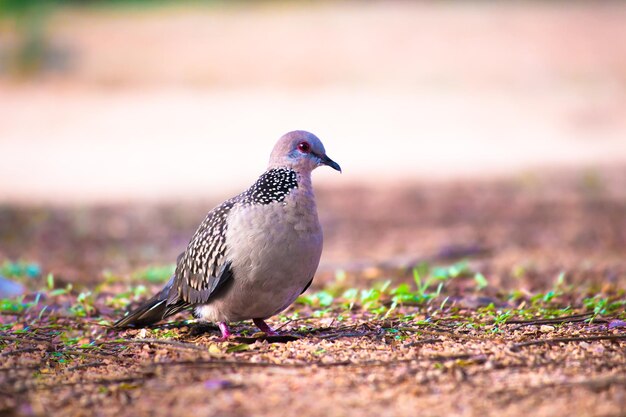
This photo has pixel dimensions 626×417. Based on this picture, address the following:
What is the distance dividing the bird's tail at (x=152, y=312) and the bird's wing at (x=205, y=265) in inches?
2.9

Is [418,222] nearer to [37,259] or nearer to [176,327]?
[37,259]

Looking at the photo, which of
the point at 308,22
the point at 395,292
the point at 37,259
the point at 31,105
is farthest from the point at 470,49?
the point at 395,292

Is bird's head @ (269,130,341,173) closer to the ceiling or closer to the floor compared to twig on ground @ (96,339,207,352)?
closer to the ceiling

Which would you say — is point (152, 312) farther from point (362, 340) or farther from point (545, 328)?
point (545, 328)

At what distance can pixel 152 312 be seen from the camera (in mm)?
5641

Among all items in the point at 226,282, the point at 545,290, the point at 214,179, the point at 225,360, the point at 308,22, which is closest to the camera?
the point at 225,360

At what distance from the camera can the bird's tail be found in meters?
5.56

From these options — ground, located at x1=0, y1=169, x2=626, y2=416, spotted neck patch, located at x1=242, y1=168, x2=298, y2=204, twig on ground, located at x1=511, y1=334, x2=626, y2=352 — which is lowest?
ground, located at x1=0, y1=169, x2=626, y2=416

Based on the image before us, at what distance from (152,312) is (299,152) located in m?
1.42

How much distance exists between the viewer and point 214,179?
17219 millimetres

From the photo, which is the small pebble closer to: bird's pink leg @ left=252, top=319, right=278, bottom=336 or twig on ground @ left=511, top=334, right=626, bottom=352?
twig on ground @ left=511, top=334, right=626, bottom=352

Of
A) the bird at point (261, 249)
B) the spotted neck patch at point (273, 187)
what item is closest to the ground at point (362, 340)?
the bird at point (261, 249)

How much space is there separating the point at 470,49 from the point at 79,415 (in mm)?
27532

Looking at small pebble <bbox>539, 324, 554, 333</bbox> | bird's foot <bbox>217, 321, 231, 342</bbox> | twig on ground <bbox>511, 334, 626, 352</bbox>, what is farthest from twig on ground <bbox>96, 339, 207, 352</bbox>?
small pebble <bbox>539, 324, 554, 333</bbox>
